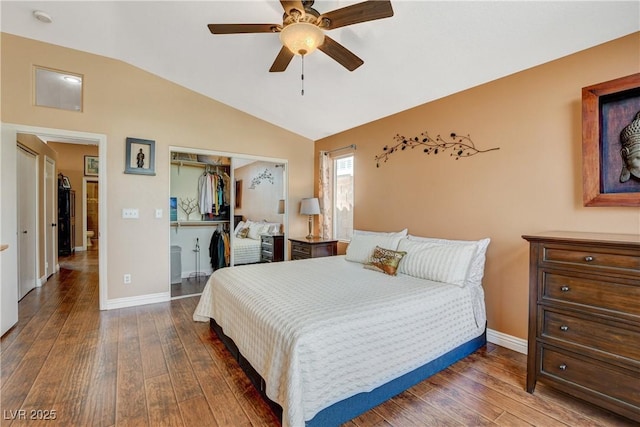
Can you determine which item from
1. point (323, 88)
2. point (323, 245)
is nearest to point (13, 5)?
point (323, 88)

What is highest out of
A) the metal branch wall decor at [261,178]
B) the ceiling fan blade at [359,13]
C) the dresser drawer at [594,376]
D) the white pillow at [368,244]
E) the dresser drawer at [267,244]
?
the ceiling fan blade at [359,13]

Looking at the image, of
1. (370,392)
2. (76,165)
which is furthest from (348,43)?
(76,165)

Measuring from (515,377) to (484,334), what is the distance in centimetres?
51

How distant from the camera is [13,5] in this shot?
8.68ft

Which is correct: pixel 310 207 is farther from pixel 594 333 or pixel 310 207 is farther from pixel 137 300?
pixel 594 333

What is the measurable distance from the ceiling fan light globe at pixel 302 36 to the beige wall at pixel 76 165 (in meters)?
8.22

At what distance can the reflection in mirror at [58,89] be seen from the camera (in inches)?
126

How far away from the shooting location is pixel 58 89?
3.32 metres

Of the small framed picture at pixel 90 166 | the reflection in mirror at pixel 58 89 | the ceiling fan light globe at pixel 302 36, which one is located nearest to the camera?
the ceiling fan light globe at pixel 302 36

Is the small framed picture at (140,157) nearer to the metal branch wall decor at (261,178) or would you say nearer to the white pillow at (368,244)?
the metal branch wall decor at (261,178)

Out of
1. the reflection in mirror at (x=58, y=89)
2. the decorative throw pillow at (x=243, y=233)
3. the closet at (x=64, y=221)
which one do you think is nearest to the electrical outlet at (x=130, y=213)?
the reflection in mirror at (x=58, y=89)

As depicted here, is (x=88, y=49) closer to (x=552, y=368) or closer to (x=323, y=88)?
(x=323, y=88)

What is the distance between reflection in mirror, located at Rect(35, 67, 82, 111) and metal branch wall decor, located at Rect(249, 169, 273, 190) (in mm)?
2287

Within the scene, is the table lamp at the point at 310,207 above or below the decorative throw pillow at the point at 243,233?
above
